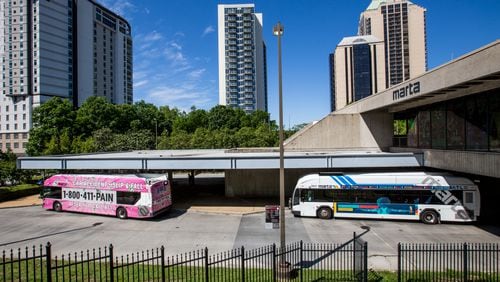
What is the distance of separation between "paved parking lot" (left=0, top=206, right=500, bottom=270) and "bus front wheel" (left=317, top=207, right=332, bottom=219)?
1.72 feet

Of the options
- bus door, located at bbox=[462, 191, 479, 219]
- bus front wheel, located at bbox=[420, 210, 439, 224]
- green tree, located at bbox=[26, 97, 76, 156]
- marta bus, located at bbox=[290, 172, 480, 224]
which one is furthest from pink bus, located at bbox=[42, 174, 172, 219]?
green tree, located at bbox=[26, 97, 76, 156]

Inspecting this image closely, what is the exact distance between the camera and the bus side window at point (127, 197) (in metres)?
20.5

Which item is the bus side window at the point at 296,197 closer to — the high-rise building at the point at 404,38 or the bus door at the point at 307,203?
the bus door at the point at 307,203

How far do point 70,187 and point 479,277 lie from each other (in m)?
24.2

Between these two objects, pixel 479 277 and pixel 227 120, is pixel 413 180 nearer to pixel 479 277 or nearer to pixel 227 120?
pixel 479 277

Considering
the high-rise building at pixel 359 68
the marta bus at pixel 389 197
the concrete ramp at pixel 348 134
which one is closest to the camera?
the marta bus at pixel 389 197

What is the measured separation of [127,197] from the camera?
2083 cm

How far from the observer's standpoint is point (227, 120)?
246 ft

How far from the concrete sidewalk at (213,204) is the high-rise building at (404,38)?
123 metres

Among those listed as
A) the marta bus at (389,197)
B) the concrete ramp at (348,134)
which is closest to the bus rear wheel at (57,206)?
the marta bus at (389,197)

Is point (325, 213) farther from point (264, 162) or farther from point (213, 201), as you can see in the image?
point (213, 201)

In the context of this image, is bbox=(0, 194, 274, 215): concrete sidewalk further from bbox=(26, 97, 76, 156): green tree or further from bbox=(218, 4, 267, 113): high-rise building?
bbox=(218, 4, 267, 113): high-rise building

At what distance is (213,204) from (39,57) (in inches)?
3141

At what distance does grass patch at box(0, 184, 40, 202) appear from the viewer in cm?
2858
